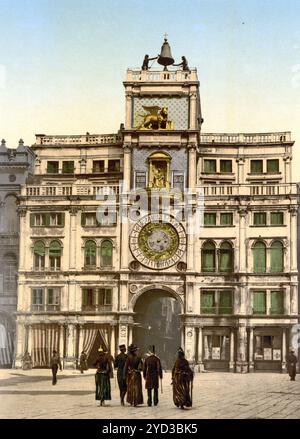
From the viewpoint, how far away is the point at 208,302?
54656mm

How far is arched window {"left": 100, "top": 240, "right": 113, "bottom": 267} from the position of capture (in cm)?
5500

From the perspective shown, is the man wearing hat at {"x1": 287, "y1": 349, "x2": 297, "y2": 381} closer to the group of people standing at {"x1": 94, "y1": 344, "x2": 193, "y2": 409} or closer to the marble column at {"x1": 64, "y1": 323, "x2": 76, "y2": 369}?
the marble column at {"x1": 64, "y1": 323, "x2": 76, "y2": 369}

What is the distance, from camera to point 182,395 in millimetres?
25938

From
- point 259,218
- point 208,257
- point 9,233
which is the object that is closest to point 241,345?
point 208,257

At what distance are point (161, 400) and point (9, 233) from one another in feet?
104

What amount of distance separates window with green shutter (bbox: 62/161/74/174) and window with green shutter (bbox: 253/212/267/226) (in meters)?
14.3

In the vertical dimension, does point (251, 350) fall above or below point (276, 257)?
below

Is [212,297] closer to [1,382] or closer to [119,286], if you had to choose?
[119,286]

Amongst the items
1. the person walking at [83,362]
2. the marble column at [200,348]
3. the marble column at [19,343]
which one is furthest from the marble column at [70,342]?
the marble column at [200,348]

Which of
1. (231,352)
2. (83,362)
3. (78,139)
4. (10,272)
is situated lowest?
(83,362)

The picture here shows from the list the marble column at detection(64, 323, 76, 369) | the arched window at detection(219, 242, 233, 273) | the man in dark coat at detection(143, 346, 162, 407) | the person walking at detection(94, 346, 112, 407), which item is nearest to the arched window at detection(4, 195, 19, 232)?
the marble column at detection(64, 323, 76, 369)

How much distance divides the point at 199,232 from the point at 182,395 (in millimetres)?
29499

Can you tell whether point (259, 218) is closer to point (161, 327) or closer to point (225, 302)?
point (225, 302)
